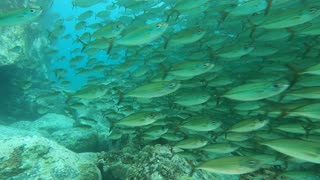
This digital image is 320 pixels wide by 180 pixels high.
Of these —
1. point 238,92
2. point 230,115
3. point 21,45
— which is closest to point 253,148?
point 230,115

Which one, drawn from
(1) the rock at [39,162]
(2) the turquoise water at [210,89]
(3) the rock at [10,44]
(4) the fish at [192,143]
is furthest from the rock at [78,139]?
(4) the fish at [192,143]

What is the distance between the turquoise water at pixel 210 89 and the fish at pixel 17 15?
2 centimetres

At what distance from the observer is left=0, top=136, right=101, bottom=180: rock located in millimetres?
5305

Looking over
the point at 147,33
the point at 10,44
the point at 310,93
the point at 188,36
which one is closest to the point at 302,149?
the point at 310,93

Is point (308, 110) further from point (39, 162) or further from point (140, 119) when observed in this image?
point (39, 162)

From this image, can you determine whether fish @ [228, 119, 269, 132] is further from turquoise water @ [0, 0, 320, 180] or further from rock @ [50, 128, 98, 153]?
rock @ [50, 128, 98, 153]

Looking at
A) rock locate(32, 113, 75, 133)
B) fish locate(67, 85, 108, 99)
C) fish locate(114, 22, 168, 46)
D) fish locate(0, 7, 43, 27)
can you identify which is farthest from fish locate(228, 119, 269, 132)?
rock locate(32, 113, 75, 133)

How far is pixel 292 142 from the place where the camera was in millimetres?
3793

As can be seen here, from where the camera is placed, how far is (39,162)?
547 cm

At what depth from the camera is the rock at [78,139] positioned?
8727 millimetres

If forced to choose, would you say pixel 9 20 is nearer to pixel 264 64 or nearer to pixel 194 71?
pixel 194 71

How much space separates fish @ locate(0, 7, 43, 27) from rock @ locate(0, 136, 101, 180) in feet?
6.42

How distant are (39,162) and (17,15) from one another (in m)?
2.40

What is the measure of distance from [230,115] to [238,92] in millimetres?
2444
